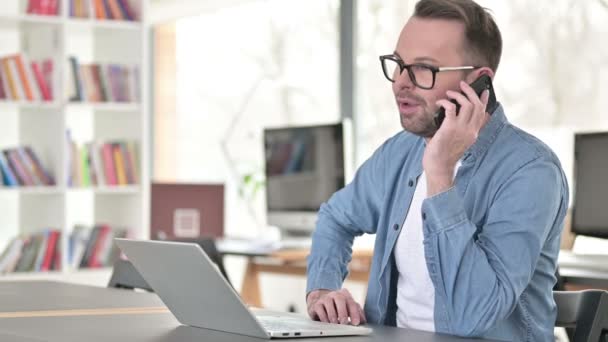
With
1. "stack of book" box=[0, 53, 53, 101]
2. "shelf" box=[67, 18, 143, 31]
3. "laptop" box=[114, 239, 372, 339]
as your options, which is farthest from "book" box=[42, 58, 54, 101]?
"laptop" box=[114, 239, 372, 339]

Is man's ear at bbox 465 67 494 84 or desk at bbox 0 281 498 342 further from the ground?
man's ear at bbox 465 67 494 84

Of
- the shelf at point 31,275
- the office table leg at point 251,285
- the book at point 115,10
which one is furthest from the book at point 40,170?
the office table leg at point 251,285

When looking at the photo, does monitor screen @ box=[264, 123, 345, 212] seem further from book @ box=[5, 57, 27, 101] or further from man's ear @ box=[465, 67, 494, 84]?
man's ear @ box=[465, 67, 494, 84]

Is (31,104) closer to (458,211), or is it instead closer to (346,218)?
(346,218)

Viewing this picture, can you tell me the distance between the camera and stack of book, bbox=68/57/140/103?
557 centimetres

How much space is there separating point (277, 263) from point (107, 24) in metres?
1.58

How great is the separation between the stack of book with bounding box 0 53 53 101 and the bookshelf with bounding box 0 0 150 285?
0.02 m

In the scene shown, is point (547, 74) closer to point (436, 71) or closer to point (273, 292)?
point (273, 292)

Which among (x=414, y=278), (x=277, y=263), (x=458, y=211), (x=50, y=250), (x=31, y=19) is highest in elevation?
(x=31, y=19)

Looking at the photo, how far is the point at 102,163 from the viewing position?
5.72 m

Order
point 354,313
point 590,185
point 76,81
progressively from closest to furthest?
point 354,313
point 590,185
point 76,81

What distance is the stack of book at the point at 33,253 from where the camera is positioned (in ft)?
17.6

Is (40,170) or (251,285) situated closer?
(40,170)

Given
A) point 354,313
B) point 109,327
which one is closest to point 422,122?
point 354,313
